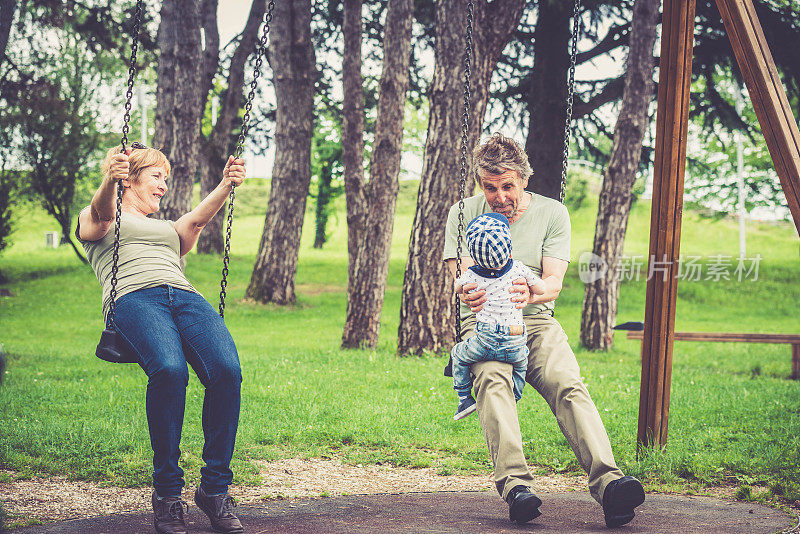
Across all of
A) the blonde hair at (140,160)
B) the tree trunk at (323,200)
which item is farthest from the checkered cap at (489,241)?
the tree trunk at (323,200)

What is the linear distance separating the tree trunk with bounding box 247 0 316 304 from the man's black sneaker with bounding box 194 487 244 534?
46.7 ft

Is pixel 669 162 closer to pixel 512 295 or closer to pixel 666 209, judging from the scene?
pixel 666 209

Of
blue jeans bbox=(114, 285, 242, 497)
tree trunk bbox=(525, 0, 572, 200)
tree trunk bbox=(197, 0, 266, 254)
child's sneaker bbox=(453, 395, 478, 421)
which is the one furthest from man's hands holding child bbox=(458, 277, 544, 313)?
tree trunk bbox=(197, 0, 266, 254)

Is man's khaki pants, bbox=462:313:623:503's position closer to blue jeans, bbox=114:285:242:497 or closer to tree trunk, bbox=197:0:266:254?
blue jeans, bbox=114:285:242:497

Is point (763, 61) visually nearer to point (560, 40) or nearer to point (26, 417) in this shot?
point (26, 417)

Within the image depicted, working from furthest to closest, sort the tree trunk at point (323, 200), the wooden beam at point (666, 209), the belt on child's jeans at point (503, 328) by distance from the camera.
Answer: the tree trunk at point (323, 200) < the wooden beam at point (666, 209) < the belt on child's jeans at point (503, 328)

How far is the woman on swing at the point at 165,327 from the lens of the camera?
385cm

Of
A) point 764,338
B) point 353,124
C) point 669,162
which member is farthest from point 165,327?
point 353,124

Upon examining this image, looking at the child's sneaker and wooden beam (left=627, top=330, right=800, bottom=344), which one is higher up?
the child's sneaker

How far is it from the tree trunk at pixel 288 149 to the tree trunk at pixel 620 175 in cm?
733

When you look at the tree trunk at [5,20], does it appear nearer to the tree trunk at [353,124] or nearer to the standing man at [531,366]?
the tree trunk at [353,124]

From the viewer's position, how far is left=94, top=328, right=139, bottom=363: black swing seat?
3867 millimetres

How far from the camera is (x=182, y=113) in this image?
12.4 meters

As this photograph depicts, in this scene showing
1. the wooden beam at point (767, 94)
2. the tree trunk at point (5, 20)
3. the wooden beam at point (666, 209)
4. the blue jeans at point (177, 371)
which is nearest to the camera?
the blue jeans at point (177, 371)
